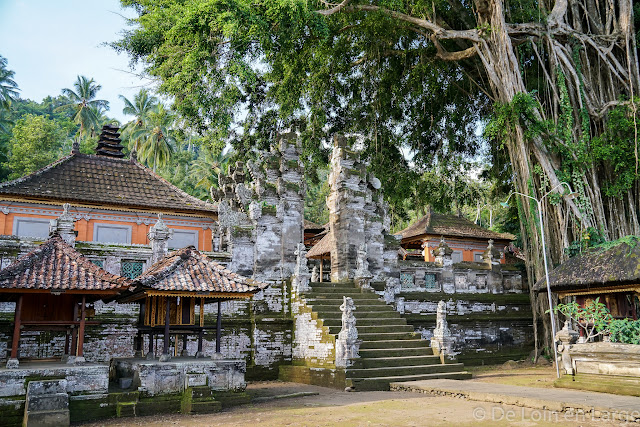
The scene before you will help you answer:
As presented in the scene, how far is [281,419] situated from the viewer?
8.58 m

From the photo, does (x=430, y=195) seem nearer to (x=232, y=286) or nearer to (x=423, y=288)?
(x=423, y=288)

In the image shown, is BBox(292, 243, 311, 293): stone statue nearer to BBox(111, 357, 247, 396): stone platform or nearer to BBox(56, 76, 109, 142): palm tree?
BBox(111, 357, 247, 396): stone platform

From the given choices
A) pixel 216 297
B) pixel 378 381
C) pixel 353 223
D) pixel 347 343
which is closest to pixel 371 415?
pixel 378 381

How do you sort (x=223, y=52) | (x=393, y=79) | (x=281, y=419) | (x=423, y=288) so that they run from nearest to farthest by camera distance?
(x=281, y=419)
(x=223, y=52)
(x=423, y=288)
(x=393, y=79)

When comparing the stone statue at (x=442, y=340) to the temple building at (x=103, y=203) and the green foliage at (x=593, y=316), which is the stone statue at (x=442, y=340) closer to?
the green foliage at (x=593, y=316)

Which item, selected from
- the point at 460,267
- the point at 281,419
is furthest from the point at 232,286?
the point at 460,267

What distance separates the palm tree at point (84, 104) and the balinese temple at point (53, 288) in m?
34.6

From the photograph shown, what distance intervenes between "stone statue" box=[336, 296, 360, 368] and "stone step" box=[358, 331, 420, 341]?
1107 millimetres

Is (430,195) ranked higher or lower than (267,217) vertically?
higher

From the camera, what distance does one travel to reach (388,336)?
44.3ft

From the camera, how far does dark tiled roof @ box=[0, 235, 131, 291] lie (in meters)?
9.04

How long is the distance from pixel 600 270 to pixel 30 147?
100 ft

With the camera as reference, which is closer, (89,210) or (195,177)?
(89,210)

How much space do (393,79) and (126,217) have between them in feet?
39.4
